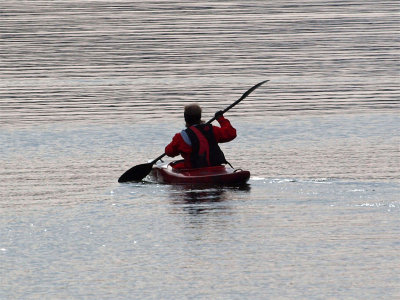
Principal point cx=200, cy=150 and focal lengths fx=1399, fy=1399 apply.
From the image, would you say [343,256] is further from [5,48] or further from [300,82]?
[5,48]

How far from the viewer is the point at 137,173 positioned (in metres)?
19.1

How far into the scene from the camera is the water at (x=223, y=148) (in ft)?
42.5

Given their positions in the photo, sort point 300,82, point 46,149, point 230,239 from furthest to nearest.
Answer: point 300,82
point 46,149
point 230,239

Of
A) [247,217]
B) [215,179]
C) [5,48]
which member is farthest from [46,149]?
[5,48]

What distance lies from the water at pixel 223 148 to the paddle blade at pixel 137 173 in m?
0.18

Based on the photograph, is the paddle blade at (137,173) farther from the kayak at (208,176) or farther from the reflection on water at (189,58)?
the reflection on water at (189,58)

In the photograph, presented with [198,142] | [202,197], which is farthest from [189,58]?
[202,197]

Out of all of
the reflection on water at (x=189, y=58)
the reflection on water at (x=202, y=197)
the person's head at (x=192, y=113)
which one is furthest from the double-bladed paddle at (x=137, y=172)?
the reflection on water at (x=189, y=58)

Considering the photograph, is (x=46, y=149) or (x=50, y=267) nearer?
(x=50, y=267)

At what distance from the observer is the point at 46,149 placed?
74.7 feet

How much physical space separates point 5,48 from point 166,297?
3006cm

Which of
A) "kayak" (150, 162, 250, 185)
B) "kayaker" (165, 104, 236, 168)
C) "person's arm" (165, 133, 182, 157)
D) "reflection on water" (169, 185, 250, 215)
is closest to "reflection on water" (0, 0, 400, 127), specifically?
"person's arm" (165, 133, 182, 157)

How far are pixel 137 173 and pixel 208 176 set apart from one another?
1553mm

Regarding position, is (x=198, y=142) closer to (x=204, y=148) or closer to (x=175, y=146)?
(x=204, y=148)
